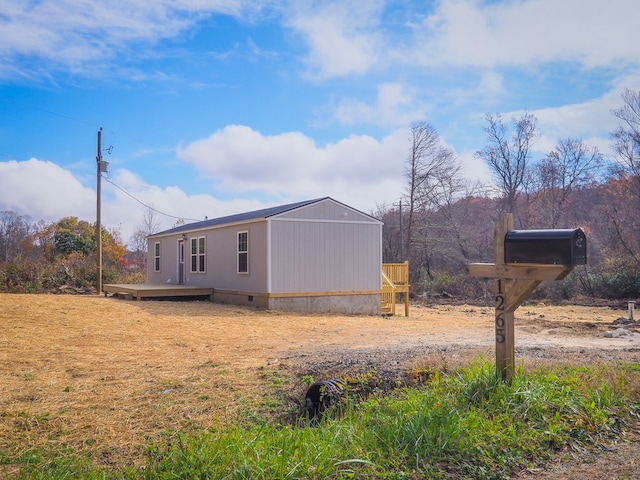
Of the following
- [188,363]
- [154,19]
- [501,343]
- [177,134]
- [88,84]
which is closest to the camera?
[501,343]

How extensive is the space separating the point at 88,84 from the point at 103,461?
45.9 feet

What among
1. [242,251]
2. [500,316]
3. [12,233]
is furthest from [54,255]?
[500,316]

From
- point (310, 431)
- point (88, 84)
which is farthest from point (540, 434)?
point (88, 84)

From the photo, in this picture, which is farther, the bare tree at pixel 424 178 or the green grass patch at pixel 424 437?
the bare tree at pixel 424 178

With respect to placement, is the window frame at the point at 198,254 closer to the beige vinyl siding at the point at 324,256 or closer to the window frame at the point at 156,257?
the window frame at the point at 156,257

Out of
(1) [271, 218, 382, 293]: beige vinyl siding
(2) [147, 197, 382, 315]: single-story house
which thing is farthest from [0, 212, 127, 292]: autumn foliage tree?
(1) [271, 218, 382, 293]: beige vinyl siding

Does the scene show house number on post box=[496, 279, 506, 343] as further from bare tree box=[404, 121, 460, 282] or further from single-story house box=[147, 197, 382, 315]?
bare tree box=[404, 121, 460, 282]

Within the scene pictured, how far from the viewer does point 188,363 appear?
6.69 m

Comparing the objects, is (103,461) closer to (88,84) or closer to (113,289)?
(88,84)

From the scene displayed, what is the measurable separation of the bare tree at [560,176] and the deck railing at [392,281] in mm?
12993

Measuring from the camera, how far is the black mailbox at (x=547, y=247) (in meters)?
3.94

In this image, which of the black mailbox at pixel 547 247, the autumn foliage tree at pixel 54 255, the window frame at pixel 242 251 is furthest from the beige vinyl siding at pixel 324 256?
the autumn foliage tree at pixel 54 255

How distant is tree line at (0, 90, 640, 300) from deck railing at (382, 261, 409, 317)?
6934 mm

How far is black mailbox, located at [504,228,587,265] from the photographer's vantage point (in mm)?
3943
